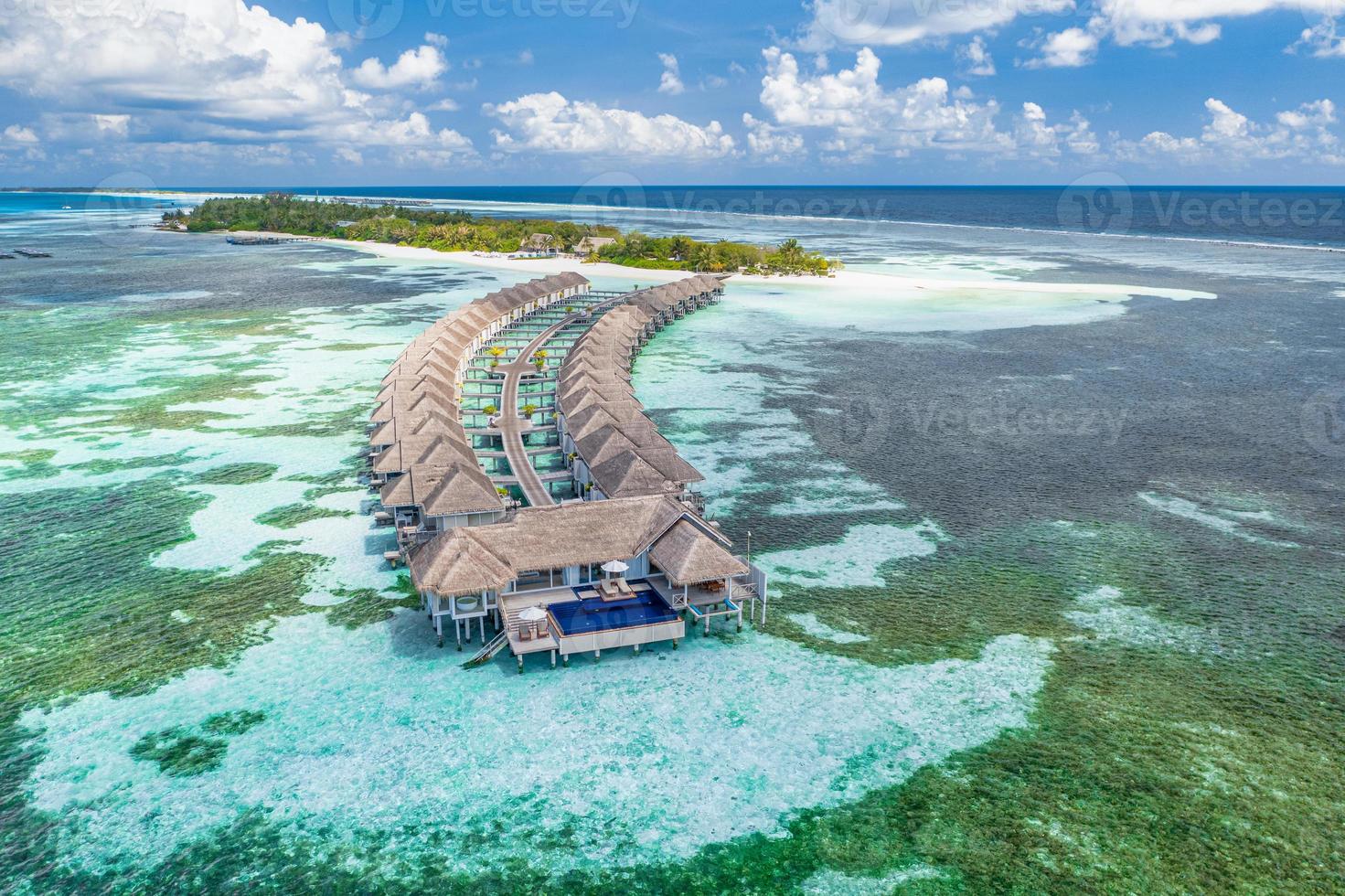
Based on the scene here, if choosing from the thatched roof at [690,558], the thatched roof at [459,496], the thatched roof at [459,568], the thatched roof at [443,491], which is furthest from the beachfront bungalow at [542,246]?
the thatched roof at [459,568]

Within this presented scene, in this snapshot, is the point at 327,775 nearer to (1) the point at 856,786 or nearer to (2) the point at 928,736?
(1) the point at 856,786

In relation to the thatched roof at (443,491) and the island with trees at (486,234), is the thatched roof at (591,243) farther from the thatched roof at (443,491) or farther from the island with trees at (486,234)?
the thatched roof at (443,491)

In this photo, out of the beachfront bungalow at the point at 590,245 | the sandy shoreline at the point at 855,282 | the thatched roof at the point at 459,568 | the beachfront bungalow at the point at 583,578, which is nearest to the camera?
the thatched roof at the point at 459,568

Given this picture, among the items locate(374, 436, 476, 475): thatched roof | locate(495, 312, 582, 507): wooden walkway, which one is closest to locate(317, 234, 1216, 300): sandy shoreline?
locate(495, 312, 582, 507): wooden walkway

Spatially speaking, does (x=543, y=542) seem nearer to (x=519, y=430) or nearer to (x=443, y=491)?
(x=443, y=491)

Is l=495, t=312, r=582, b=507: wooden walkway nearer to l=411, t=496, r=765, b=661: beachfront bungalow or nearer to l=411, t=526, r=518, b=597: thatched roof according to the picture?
l=411, t=496, r=765, b=661: beachfront bungalow
